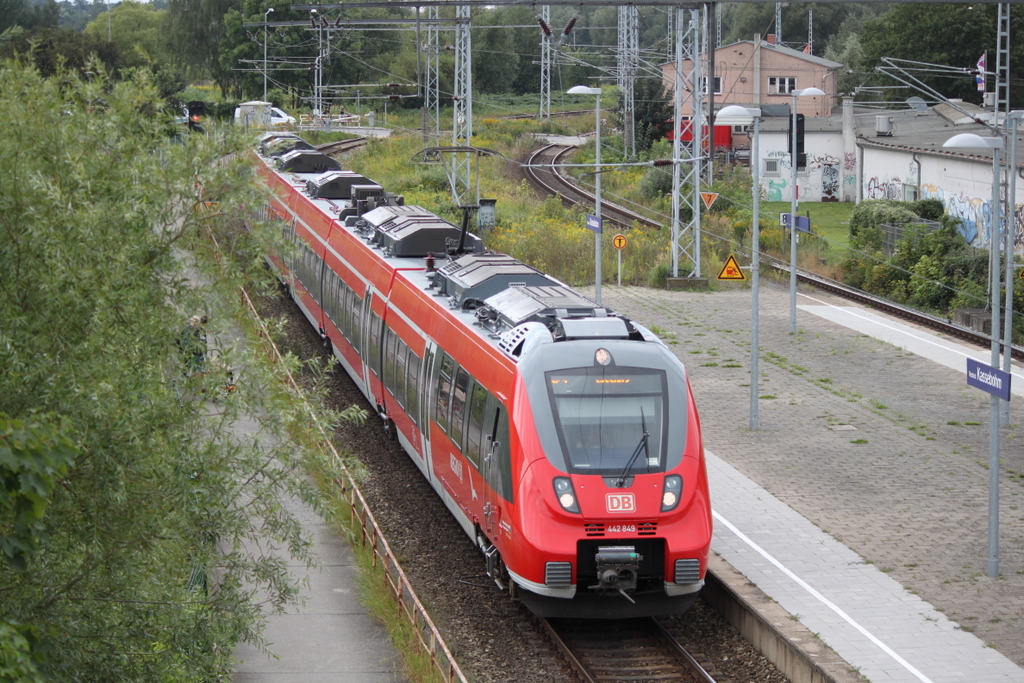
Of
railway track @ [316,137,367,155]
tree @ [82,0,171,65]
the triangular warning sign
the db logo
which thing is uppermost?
tree @ [82,0,171,65]

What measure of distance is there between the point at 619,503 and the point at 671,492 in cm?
53

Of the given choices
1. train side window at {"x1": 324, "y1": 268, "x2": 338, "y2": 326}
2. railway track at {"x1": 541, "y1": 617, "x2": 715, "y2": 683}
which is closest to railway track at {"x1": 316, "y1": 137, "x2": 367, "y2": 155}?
train side window at {"x1": 324, "y1": 268, "x2": 338, "y2": 326}

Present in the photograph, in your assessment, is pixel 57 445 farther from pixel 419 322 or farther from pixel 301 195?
pixel 301 195

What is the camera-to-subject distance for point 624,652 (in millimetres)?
11586

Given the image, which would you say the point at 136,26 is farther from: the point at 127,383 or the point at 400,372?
the point at 127,383

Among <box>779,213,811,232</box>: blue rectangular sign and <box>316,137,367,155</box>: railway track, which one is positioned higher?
<box>316,137,367,155</box>: railway track

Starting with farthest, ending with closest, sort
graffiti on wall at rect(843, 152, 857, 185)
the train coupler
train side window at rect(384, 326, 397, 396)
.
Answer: graffiti on wall at rect(843, 152, 857, 185) < train side window at rect(384, 326, 397, 396) < the train coupler

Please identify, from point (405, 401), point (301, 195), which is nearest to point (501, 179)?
point (301, 195)

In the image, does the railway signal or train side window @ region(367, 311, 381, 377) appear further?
the railway signal

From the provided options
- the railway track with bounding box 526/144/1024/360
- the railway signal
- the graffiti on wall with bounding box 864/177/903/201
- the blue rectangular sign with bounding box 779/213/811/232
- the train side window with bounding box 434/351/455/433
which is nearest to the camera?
the train side window with bounding box 434/351/455/433

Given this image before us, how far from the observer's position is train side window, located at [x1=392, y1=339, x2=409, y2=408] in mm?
16359

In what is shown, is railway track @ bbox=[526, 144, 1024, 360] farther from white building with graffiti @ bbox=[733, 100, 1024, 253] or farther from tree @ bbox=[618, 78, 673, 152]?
tree @ bbox=[618, 78, 673, 152]

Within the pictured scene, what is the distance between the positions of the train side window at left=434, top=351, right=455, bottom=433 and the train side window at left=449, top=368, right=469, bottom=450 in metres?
0.22

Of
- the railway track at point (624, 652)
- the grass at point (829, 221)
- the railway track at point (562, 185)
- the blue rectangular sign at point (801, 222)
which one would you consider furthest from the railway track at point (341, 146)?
the railway track at point (624, 652)
